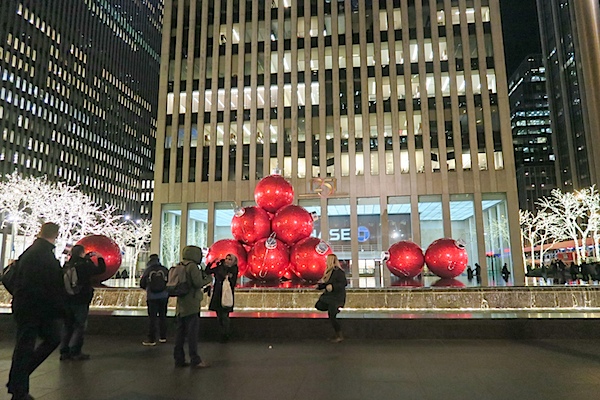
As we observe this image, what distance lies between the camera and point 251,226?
39.0ft

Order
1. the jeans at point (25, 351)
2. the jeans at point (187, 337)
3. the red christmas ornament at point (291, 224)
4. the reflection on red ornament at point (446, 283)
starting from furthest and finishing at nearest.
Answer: the reflection on red ornament at point (446, 283)
the red christmas ornament at point (291, 224)
the jeans at point (187, 337)
the jeans at point (25, 351)

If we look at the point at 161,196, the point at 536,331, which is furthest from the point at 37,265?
the point at 161,196

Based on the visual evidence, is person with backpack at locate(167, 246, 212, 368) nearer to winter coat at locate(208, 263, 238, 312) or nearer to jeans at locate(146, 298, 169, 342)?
winter coat at locate(208, 263, 238, 312)

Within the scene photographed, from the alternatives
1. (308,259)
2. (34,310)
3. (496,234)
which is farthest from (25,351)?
(496,234)

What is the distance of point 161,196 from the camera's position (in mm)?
38000

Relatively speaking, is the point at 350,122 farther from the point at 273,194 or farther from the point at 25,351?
the point at 25,351

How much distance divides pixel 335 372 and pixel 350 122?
3274 cm

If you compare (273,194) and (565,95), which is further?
(565,95)

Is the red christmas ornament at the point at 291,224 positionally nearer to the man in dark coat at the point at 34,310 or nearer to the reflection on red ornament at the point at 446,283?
the reflection on red ornament at the point at 446,283

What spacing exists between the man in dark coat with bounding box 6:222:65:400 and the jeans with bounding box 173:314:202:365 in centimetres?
168

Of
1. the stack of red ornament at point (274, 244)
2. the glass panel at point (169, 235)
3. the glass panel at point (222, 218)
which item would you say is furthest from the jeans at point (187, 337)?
the glass panel at point (169, 235)

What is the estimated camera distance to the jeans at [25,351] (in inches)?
161

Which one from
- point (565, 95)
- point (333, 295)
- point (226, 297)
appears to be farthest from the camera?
point (565, 95)

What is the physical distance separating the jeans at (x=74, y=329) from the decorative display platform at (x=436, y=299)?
18.2ft
